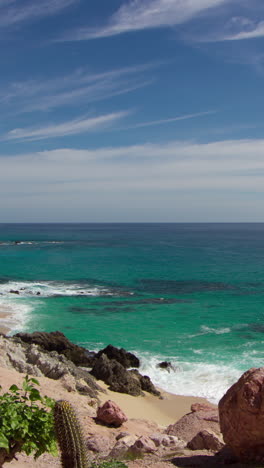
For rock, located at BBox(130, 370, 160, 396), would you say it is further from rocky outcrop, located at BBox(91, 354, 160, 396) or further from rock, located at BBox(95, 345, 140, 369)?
rock, located at BBox(95, 345, 140, 369)

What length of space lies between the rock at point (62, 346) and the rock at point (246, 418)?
1688 cm

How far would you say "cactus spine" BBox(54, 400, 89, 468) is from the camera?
25.9 feet

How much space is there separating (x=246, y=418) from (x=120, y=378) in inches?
560

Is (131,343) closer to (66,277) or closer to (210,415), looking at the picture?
(210,415)

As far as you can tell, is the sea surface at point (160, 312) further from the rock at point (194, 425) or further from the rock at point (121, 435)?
the rock at point (121, 435)

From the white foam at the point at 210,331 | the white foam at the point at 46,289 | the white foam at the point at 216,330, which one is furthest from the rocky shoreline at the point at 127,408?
the white foam at the point at 46,289

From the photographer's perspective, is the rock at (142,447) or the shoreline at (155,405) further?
the shoreline at (155,405)

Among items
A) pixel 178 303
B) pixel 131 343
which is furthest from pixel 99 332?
pixel 178 303

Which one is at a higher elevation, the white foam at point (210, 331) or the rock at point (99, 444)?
the rock at point (99, 444)

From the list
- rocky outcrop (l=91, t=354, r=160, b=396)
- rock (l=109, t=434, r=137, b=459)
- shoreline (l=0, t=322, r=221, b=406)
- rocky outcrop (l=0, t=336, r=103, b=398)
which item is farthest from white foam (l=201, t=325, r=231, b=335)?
rock (l=109, t=434, r=137, b=459)

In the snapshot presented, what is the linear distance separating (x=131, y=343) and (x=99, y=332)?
357cm

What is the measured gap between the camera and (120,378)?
2333 cm

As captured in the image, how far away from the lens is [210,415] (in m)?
16.4

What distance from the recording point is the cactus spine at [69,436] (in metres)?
7.89
